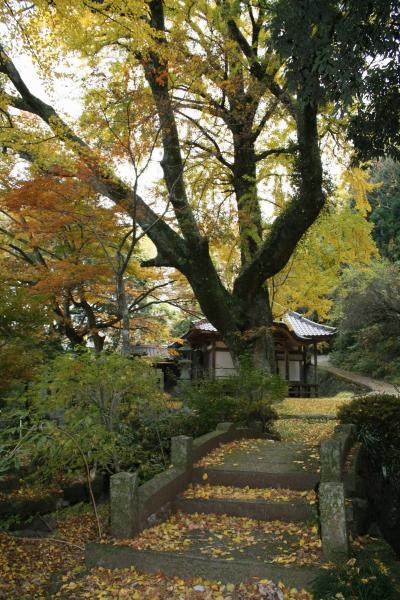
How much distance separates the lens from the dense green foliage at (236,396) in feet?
27.7

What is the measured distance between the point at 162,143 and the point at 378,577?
9.48 m

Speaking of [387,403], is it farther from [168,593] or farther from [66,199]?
[66,199]

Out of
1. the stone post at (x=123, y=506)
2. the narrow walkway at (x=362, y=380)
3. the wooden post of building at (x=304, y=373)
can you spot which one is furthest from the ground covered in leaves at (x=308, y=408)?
the stone post at (x=123, y=506)

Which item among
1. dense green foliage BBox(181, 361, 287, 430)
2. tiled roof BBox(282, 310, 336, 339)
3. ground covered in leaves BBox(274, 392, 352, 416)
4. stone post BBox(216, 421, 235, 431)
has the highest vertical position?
tiled roof BBox(282, 310, 336, 339)

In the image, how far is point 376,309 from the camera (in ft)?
62.1

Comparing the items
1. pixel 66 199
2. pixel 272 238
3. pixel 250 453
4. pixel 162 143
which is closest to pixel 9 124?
pixel 66 199

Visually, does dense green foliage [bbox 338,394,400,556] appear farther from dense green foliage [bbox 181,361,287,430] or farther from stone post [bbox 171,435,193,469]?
stone post [bbox 171,435,193,469]

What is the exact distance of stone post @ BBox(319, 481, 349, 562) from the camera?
4.10 meters

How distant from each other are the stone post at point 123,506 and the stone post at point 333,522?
69.5 inches

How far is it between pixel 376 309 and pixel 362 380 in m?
6.66

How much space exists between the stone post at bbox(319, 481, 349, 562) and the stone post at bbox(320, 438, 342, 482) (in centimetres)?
51

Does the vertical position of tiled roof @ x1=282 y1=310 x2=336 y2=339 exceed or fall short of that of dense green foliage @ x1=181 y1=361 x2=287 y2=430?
it exceeds it

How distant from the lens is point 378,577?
11.7ft

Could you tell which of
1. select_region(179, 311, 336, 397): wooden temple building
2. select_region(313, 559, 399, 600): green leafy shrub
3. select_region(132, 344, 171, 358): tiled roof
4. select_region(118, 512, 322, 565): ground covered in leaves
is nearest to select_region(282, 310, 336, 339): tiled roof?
select_region(179, 311, 336, 397): wooden temple building
